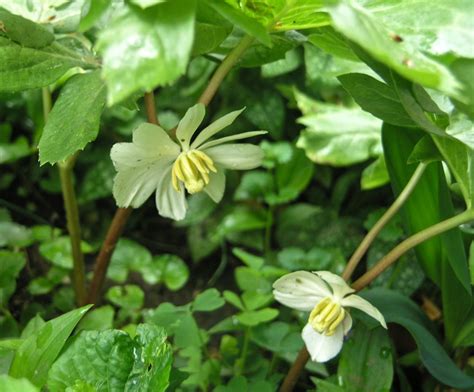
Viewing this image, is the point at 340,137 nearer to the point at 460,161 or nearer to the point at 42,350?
the point at 460,161

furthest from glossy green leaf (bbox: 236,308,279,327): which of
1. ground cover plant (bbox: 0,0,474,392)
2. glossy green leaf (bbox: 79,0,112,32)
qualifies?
glossy green leaf (bbox: 79,0,112,32)

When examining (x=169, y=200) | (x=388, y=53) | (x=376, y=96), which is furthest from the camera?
(x=169, y=200)

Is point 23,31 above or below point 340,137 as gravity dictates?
Result: above

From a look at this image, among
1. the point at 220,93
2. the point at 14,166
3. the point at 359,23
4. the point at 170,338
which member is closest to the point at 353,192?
the point at 220,93

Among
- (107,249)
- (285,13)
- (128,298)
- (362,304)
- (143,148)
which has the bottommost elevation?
(128,298)

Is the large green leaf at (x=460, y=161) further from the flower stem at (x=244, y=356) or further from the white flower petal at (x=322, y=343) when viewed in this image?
the flower stem at (x=244, y=356)

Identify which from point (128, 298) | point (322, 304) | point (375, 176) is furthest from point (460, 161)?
point (128, 298)
